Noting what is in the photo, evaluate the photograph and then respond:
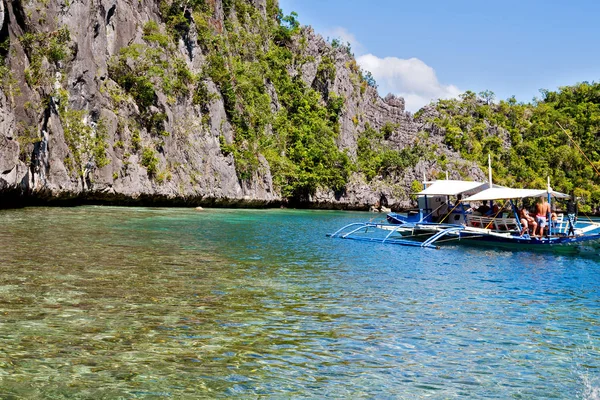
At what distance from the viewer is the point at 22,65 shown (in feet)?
99.4

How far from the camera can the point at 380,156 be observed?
77.8 m

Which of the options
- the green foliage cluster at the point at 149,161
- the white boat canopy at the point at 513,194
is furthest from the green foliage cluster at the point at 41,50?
the white boat canopy at the point at 513,194

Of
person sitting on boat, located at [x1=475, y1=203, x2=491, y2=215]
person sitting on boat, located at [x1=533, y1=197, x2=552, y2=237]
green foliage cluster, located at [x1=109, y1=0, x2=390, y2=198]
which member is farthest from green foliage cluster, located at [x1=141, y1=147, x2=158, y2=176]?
person sitting on boat, located at [x1=533, y1=197, x2=552, y2=237]

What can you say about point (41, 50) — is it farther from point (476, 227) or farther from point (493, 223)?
point (493, 223)

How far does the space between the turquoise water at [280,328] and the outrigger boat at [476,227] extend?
271 inches

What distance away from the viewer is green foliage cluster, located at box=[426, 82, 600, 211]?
3152 inches

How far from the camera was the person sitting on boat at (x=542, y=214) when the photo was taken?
73.3ft

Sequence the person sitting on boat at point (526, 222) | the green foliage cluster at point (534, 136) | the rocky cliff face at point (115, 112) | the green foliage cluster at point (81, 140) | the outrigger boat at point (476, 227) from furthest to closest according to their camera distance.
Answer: the green foliage cluster at point (534, 136) → the green foliage cluster at point (81, 140) → the rocky cliff face at point (115, 112) → the person sitting on boat at point (526, 222) → the outrigger boat at point (476, 227)

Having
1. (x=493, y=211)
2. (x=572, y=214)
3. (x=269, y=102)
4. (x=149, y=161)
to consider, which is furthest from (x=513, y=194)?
(x=269, y=102)

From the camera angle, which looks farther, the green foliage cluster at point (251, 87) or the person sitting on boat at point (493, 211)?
the green foliage cluster at point (251, 87)

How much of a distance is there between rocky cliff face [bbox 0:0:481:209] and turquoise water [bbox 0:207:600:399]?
1805 cm

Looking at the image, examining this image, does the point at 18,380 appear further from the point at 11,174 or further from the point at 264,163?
the point at 264,163

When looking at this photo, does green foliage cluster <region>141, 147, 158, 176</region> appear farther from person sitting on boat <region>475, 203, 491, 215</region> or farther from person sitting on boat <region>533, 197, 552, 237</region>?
person sitting on boat <region>533, 197, 552, 237</region>

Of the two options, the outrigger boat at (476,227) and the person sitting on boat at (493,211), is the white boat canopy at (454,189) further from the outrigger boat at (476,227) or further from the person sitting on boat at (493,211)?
the person sitting on boat at (493,211)
